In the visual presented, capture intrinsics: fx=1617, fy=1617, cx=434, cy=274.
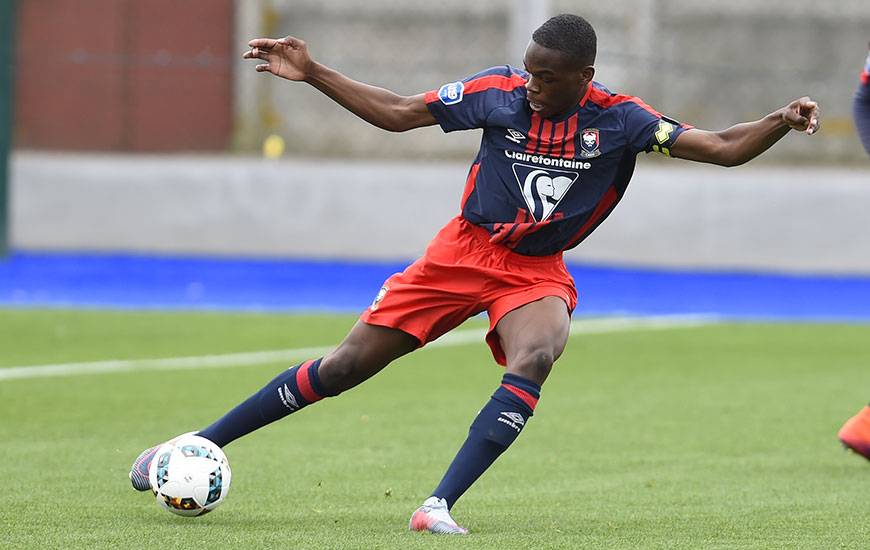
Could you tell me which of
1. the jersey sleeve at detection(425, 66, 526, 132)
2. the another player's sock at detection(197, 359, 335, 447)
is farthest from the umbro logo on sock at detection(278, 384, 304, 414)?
the jersey sleeve at detection(425, 66, 526, 132)

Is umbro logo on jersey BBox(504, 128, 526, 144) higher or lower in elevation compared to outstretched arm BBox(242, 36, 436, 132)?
lower

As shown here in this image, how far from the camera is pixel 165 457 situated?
5.94 m

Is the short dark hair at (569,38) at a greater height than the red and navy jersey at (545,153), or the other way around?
the short dark hair at (569,38)

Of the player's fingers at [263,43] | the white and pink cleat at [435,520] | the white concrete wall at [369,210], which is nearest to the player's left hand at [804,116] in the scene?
the white and pink cleat at [435,520]

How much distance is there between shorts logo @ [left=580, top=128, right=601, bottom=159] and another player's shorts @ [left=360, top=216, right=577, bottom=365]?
1.48 ft

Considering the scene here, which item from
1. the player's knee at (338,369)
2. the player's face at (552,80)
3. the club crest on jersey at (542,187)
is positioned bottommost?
the player's knee at (338,369)

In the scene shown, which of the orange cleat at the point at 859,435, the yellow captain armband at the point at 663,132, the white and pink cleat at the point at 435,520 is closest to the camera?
the white and pink cleat at the point at 435,520

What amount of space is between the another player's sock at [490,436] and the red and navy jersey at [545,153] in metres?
0.66

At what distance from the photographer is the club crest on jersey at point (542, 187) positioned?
611 centimetres

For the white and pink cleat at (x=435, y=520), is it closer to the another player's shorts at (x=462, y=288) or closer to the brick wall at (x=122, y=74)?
the another player's shorts at (x=462, y=288)

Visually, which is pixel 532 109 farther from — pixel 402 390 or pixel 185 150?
pixel 185 150

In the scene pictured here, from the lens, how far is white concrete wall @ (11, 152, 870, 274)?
1752 centimetres

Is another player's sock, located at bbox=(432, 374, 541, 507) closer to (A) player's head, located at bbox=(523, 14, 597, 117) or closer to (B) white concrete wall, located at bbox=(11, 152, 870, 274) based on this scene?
(A) player's head, located at bbox=(523, 14, 597, 117)

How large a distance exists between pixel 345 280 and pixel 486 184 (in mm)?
11071
